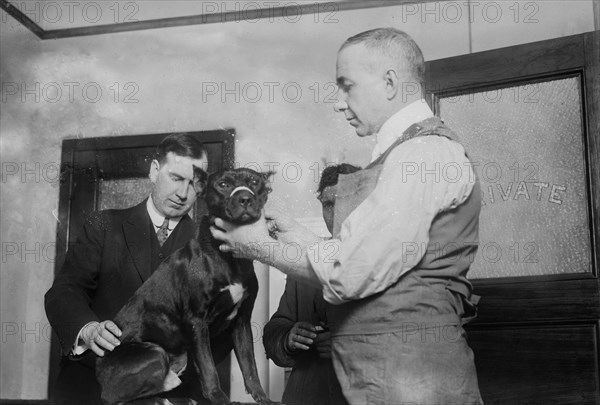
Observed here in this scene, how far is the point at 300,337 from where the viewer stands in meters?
1.95

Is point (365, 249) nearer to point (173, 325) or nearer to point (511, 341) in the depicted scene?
point (173, 325)

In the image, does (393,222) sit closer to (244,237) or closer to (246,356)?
(244,237)

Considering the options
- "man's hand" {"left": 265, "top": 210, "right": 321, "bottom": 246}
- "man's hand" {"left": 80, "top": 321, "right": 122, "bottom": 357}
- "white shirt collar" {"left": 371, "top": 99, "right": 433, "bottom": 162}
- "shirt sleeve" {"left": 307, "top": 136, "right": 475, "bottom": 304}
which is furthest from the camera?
"man's hand" {"left": 80, "top": 321, "right": 122, "bottom": 357}

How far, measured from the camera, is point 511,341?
2.22 m

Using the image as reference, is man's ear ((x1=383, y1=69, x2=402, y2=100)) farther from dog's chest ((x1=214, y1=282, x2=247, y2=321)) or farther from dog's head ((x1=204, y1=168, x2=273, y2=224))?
dog's chest ((x1=214, y1=282, x2=247, y2=321))

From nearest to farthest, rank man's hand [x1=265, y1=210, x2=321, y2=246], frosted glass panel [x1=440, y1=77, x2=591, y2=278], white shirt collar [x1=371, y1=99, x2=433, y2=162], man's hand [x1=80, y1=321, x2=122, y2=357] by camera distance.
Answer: white shirt collar [x1=371, y1=99, x2=433, y2=162] < man's hand [x1=265, y1=210, x2=321, y2=246] < man's hand [x1=80, y1=321, x2=122, y2=357] < frosted glass panel [x1=440, y1=77, x2=591, y2=278]

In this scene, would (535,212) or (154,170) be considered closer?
(154,170)

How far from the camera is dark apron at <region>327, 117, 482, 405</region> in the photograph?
5.11 feet

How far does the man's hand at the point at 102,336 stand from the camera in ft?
6.33

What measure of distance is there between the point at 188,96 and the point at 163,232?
1.54ft

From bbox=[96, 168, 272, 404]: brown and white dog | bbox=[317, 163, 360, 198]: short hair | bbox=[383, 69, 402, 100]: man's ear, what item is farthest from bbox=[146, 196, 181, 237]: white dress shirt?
bbox=[383, 69, 402, 100]: man's ear

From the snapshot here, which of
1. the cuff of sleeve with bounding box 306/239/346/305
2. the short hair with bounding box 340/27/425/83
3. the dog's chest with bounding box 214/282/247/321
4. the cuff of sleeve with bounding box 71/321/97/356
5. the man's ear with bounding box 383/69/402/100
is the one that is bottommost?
the cuff of sleeve with bounding box 71/321/97/356

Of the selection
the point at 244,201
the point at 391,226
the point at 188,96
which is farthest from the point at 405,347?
the point at 188,96

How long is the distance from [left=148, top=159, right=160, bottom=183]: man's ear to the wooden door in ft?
2.90
